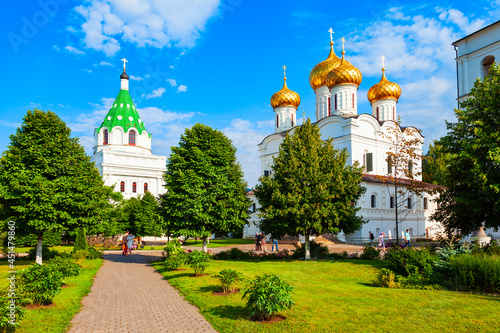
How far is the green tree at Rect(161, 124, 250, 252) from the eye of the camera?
20453 millimetres

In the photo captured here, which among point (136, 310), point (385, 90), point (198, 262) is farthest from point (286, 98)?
point (136, 310)

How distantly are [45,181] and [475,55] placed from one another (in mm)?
26960

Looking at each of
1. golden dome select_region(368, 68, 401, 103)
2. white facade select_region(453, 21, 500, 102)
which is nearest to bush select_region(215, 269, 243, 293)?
white facade select_region(453, 21, 500, 102)

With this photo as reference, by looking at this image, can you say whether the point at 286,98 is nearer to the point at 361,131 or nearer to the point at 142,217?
the point at 361,131

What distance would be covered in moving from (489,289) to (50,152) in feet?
62.5

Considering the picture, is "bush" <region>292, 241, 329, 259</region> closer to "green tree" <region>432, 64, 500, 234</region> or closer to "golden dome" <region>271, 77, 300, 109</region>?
"green tree" <region>432, 64, 500, 234</region>

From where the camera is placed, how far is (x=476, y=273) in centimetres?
1123

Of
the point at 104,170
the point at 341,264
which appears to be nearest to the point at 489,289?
the point at 341,264

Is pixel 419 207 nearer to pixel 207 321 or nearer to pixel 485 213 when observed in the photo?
pixel 485 213

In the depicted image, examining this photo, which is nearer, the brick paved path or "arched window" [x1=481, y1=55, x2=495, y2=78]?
the brick paved path

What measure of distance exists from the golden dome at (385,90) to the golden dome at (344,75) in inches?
172

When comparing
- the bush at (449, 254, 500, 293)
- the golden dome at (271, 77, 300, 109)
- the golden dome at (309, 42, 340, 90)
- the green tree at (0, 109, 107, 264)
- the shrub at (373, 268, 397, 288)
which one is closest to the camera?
the bush at (449, 254, 500, 293)

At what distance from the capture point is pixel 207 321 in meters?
8.29

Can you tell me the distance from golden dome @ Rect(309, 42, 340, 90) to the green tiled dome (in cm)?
3444
